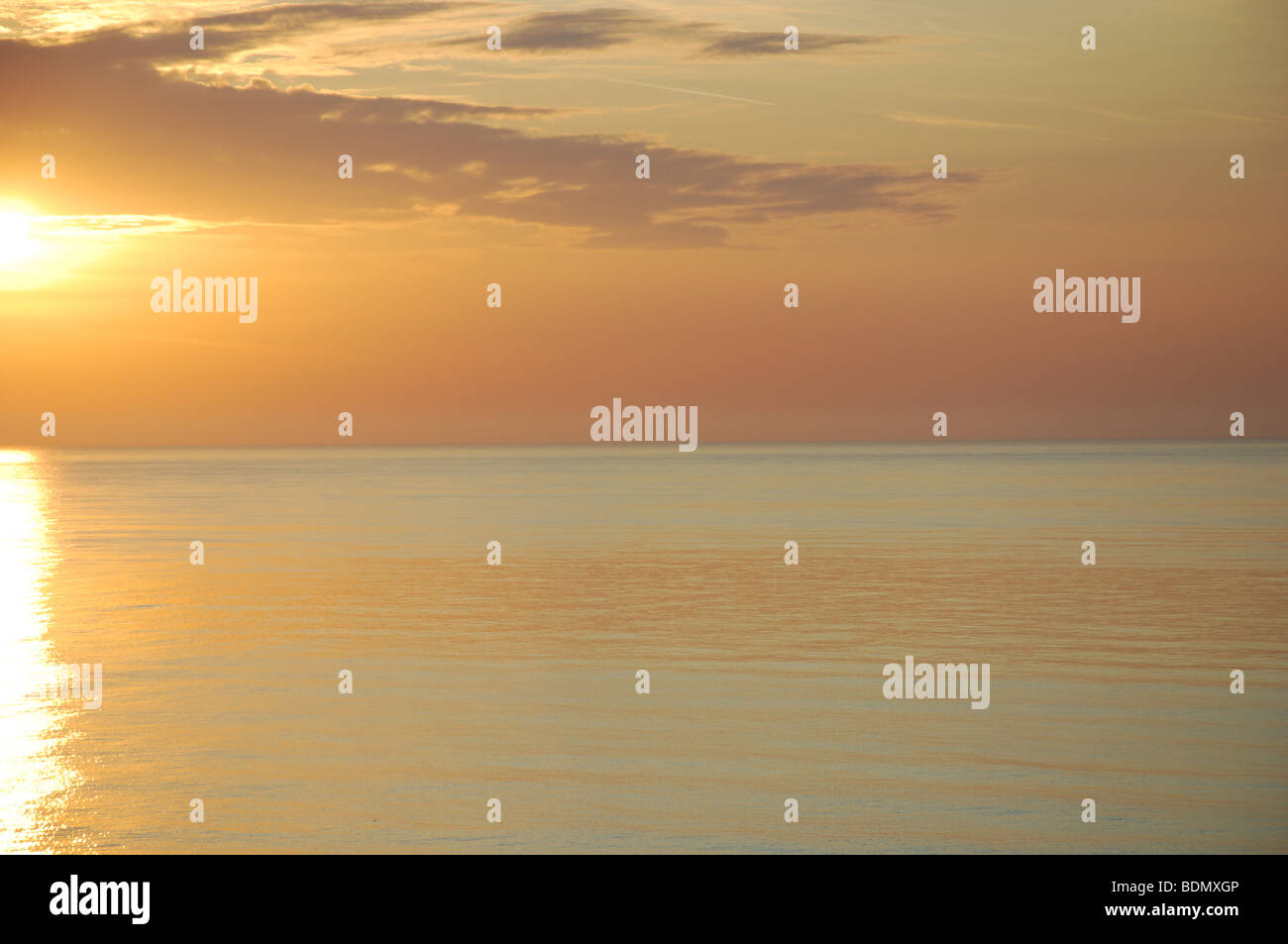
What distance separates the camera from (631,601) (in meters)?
23.5

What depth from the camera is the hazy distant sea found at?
11164 millimetres

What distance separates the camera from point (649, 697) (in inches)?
613

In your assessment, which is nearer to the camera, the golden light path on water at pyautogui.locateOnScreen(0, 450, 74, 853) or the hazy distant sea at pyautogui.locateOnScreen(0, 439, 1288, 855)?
the golden light path on water at pyautogui.locateOnScreen(0, 450, 74, 853)

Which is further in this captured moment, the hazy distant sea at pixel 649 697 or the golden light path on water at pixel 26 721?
the hazy distant sea at pixel 649 697

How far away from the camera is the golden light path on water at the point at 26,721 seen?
1099 centimetres

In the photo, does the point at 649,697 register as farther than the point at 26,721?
Yes

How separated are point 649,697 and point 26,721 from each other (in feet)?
25.6

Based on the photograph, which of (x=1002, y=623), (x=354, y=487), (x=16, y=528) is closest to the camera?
(x=1002, y=623)

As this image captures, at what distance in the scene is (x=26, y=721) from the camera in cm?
1464

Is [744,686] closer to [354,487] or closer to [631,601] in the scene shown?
[631,601]

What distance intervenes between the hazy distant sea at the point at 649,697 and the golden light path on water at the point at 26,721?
0.06 meters

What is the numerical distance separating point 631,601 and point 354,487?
51783 millimetres

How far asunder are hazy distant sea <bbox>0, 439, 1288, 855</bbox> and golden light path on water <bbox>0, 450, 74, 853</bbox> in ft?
0.19
